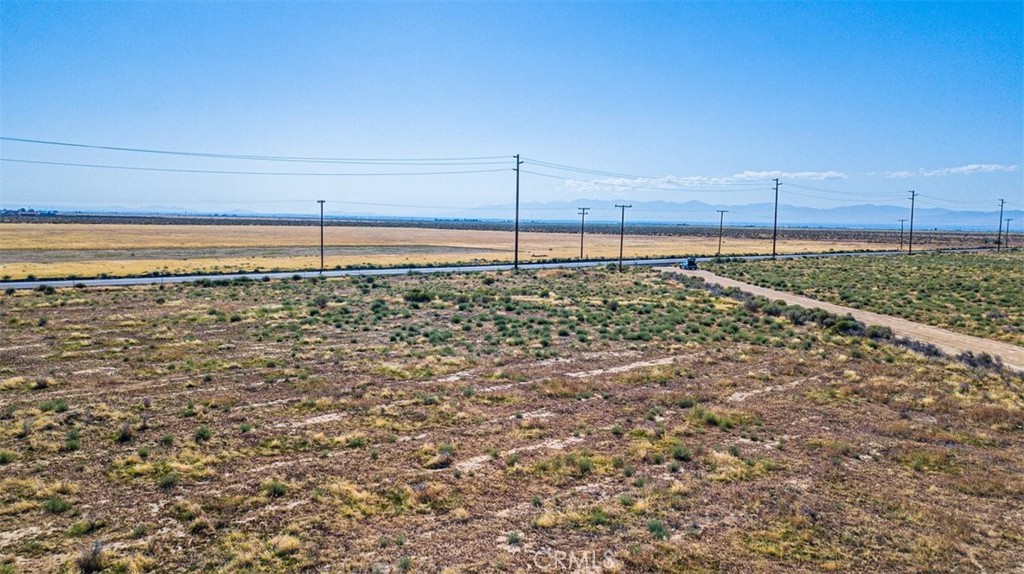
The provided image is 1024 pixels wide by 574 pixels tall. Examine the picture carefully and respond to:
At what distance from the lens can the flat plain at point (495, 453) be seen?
970 cm

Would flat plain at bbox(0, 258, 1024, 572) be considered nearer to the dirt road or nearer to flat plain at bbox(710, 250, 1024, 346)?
the dirt road

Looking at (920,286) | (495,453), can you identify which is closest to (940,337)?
(920,286)

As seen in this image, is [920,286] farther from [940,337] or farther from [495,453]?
[495,453]

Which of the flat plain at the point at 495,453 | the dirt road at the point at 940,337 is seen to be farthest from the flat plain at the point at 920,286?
the flat plain at the point at 495,453

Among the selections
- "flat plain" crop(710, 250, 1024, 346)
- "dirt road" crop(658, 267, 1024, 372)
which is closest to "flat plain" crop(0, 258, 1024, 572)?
"dirt road" crop(658, 267, 1024, 372)

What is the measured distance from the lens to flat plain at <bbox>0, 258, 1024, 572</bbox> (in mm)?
9695

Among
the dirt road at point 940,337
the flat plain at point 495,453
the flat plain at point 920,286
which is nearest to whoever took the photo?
the flat plain at point 495,453

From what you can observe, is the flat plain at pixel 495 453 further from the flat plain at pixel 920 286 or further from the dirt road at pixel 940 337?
the flat plain at pixel 920 286

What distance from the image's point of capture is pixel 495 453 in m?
13.8

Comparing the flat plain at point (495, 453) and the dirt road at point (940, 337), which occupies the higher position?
the dirt road at point (940, 337)

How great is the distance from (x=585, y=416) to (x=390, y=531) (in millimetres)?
7802

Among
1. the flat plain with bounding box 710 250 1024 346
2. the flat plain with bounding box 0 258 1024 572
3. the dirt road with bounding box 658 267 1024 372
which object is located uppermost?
the flat plain with bounding box 710 250 1024 346

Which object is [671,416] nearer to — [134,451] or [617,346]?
[617,346]

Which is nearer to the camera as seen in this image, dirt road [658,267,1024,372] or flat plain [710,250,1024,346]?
dirt road [658,267,1024,372]
